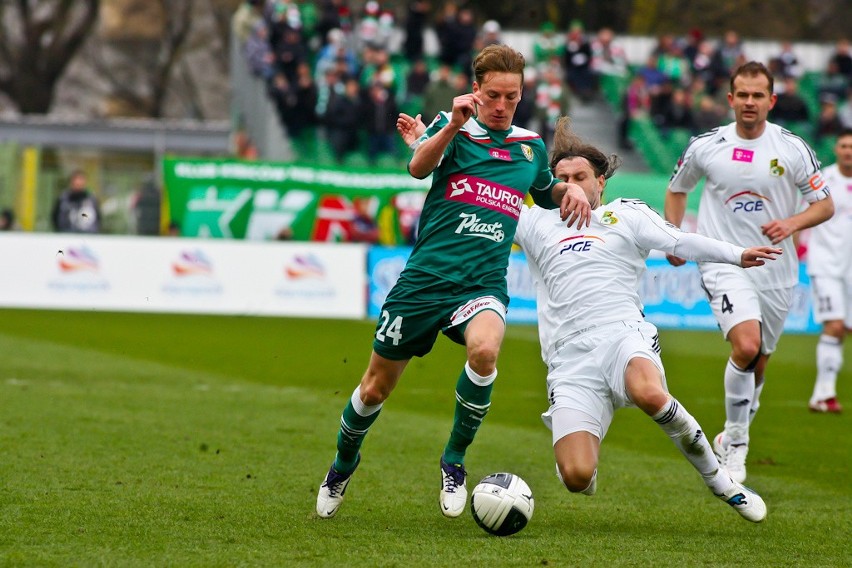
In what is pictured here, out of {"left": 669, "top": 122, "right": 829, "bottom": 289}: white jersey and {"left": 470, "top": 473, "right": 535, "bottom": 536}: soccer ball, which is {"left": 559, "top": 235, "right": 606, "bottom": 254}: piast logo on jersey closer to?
{"left": 470, "top": 473, "right": 535, "bottom": 536}: soccer ball

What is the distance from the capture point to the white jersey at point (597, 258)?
6.34 meters

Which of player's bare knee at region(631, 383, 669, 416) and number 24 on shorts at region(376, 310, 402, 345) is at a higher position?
player's bare knee at region(631, 383, 669, 416)

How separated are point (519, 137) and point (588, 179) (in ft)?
1.37

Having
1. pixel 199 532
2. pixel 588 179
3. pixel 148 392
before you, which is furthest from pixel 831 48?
pixel 199 532

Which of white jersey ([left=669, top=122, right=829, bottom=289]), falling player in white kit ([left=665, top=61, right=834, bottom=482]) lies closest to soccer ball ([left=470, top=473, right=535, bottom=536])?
falling player in white kit ([left=665, top=61, right=834, bottom=482])

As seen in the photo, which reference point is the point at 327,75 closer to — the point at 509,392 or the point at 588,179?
the point at 509,392

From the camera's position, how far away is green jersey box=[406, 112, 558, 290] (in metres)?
6.32

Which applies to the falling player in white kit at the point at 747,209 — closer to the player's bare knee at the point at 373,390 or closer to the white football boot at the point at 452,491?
the white football boot at the point at 452,491

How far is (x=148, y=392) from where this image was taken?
1141 centimetres

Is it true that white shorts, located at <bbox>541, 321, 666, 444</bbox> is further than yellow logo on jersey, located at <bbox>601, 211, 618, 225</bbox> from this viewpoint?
No

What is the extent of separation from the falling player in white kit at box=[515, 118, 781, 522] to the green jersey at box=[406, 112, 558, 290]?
29cm

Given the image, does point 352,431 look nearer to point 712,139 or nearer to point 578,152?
point 578,152

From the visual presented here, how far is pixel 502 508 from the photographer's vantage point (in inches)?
234

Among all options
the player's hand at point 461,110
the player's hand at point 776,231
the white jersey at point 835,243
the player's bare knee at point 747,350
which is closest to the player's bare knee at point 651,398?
the player's hand at point 461,110
